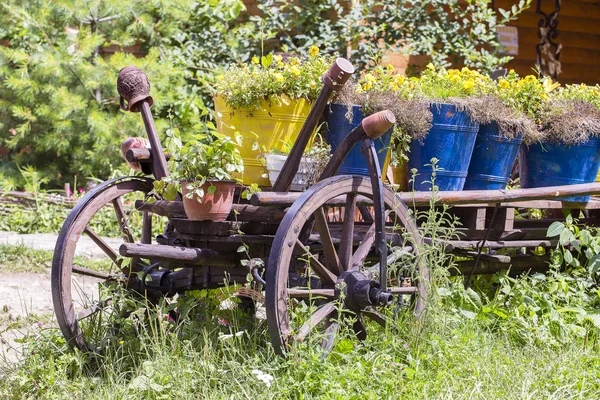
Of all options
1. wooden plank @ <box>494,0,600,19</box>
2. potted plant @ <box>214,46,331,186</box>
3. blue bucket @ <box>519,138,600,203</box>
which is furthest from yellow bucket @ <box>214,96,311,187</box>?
wooden plank @ <box>494,0,600,19</box>

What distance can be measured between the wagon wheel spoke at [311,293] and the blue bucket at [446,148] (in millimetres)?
766

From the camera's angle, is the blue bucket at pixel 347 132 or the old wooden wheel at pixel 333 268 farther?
the blue bucket at pixel 347 132

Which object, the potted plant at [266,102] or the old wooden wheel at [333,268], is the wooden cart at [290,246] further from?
the potted plant at [266,102]

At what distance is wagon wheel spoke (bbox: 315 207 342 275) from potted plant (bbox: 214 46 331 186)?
0.43 metres

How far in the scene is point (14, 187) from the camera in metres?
7.72

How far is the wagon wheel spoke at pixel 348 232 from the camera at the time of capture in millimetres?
3197

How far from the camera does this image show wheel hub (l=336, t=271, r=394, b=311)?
3.05 meters

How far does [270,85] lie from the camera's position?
3340 millimetres

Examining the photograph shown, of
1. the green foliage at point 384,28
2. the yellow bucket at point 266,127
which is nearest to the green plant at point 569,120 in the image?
the yellow bucket at point 266,127

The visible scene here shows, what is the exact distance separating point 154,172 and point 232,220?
0.43m

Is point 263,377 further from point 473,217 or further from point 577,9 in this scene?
point 577,9

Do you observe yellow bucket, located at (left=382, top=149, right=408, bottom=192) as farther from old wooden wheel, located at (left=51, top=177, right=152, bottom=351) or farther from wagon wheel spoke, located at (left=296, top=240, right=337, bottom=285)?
old wooden wheel, located at (left=51, top=177, right=152, bottom=351)

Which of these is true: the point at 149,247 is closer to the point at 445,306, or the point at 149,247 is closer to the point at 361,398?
the point at 361,398

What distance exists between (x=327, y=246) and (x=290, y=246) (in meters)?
0.36
